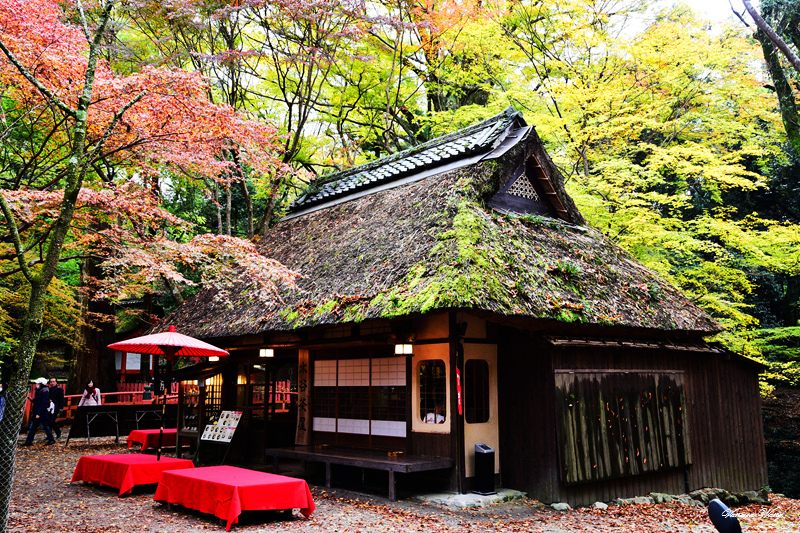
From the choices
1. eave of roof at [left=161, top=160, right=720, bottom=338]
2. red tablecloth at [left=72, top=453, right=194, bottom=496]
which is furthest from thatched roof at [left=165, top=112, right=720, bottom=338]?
red tablecloth at [left=72, top=453, right=194, bottom=496]

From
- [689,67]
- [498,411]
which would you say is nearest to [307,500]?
[498,411]

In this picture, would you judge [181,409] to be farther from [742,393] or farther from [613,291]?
[742,393]

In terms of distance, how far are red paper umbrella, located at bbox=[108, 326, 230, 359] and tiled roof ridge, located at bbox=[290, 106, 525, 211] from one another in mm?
5346

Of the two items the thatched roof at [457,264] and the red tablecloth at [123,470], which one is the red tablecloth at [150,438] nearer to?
the thatched roof at [457,264]

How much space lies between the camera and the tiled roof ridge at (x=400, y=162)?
1120cm

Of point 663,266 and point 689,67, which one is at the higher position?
point 689,67

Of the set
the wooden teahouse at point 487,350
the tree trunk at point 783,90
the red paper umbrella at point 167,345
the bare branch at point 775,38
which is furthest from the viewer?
the tree trunk at point 783,90

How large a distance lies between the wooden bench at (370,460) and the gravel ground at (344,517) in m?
0.49

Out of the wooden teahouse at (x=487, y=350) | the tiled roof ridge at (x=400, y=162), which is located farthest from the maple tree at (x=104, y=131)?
the tiled roof ridge at (x=400, y=162)

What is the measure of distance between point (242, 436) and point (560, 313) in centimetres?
714

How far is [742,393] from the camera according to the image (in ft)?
39.7

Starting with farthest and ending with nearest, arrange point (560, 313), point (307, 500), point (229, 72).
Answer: point (229, 72)
point (560, 313)
point (307, 500)

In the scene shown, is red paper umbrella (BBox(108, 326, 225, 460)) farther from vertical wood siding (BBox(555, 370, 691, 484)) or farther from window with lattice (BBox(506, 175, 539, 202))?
window with lattice (BBox(506, 175, 539, 202))

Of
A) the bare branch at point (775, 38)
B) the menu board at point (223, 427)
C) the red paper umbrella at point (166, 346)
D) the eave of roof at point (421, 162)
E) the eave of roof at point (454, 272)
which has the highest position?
the bare branch at point (775, 38)
